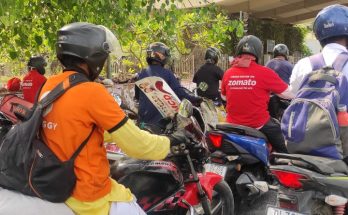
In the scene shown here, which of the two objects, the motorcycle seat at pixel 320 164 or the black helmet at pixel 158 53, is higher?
the black helmet at pixel 158 53

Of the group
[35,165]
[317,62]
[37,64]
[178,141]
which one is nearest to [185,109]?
[178,141]

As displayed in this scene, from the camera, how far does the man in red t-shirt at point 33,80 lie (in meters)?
8.14

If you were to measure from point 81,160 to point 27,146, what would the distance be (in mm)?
263

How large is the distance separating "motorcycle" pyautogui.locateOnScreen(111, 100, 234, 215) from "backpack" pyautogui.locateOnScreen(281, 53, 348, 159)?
0.68m

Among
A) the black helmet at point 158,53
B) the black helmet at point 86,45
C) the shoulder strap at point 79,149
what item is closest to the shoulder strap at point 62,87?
the black helmet at point 86,45

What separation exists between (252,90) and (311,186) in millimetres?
1980

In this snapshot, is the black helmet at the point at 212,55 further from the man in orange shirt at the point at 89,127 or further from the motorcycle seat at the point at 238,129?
the man in orange shirt at the point at 89,127

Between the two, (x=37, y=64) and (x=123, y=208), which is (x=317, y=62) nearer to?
(x=123, y=208)

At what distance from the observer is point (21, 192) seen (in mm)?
2297

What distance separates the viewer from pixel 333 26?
11.3 feet

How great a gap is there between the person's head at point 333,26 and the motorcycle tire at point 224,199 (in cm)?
148

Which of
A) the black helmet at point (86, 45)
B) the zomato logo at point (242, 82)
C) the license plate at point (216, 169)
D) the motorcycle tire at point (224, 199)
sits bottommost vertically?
the motorcycle tire at point (224, 199)

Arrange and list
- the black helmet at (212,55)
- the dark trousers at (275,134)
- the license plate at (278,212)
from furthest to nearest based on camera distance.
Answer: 1. the black helmet at (212,55)
2. the dark trousers at (275,134)
3. the license plate at (278,212)

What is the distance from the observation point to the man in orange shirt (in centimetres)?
229
